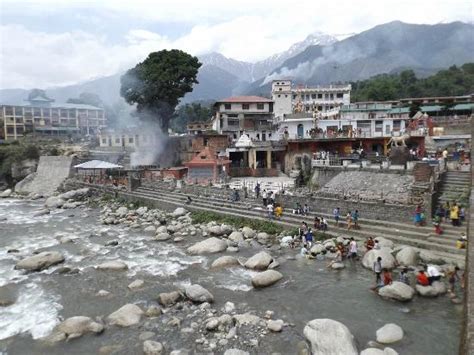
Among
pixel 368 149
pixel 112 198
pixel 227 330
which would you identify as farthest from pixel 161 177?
pixel 227 330

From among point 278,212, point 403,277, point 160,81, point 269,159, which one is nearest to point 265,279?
point 403,277

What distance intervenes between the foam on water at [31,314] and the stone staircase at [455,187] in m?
20.4

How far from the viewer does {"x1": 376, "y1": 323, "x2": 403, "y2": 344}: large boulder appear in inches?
498

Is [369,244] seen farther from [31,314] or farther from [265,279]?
[31,314]

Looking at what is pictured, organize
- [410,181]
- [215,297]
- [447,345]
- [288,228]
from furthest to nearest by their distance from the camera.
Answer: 1. [410,181]
2. [288,228]
3. [215,297]
4. [447,345]

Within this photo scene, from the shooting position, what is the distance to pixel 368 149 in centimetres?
4356

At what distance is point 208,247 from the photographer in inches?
899

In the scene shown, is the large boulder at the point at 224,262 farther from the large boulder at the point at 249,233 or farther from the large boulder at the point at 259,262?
the large boulder at the point at 249,233

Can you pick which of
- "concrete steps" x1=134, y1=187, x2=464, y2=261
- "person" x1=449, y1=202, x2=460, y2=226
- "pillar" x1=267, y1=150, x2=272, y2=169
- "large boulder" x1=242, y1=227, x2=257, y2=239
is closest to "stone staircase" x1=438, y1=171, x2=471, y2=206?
"person" x1=449, y1=202, x2=460, y2=226

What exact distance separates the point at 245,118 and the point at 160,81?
1274 cm

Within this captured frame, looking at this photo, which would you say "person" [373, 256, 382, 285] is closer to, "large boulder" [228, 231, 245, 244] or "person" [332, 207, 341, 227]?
"person" [332, 207, 341, 227]

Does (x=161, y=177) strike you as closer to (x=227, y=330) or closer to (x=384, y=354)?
(x=227, y=330)

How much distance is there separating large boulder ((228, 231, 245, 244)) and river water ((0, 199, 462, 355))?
153 cm

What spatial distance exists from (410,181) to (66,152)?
51.3m
